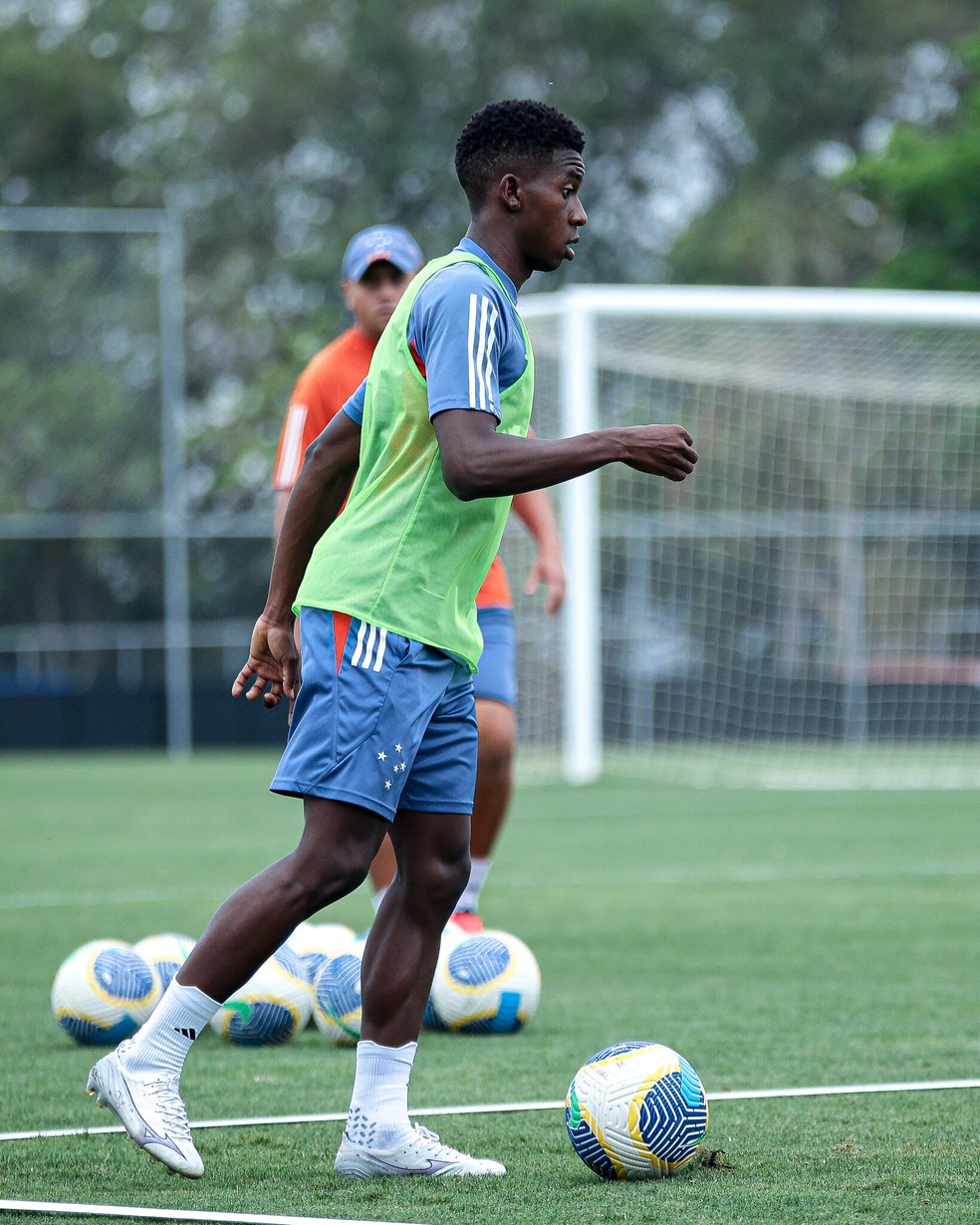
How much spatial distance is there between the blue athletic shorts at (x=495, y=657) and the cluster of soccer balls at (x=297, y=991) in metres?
0.96

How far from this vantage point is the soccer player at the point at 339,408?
5.93 meters

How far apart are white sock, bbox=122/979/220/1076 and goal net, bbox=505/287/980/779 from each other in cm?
1162

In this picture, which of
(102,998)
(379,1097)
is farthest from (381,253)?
(379,1097)

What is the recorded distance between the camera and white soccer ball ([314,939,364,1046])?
5004mm

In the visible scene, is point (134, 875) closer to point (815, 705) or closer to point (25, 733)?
point (815, 705)

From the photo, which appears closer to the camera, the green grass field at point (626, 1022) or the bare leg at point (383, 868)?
the green grass field at point (626, 1022)

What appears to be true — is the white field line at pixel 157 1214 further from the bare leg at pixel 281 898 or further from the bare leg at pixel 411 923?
the bare leg at pixel 411 923

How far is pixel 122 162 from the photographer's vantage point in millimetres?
34156

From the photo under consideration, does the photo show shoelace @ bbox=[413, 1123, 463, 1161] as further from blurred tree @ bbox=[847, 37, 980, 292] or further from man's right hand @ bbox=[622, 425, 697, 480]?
blurred tree @ bbox=[847, 37, 980, 292]

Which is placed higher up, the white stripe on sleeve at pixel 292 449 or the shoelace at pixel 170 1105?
the white stripe on sleeve at pixel 292 449

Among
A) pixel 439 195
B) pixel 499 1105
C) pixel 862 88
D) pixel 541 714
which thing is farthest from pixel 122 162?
pixel 499 1105

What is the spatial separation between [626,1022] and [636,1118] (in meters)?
1.88

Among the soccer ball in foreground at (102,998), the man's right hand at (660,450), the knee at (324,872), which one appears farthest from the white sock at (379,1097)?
the soccer ball in foreground at (102,998)

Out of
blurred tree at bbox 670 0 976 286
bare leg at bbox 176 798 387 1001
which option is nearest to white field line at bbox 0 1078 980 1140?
bare leg at bbox 176 798 387 1001
